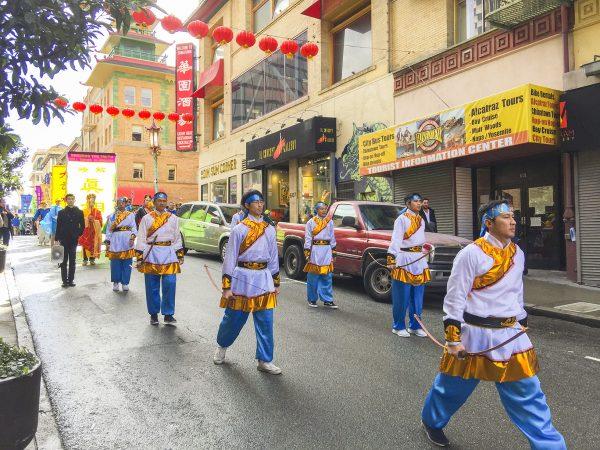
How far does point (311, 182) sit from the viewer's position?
763 inches

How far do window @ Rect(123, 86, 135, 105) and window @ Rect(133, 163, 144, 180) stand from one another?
5.93 meters

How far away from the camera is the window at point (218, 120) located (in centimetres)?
2741

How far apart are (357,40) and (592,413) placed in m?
15.6

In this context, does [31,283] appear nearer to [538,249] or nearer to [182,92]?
[538,249]

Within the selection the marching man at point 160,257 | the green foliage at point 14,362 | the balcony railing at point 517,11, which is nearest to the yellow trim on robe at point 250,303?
the green foliage at point 14,362

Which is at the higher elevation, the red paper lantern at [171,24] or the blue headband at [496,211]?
the red paper lantern at [171,24]

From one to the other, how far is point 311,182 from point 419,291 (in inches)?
509

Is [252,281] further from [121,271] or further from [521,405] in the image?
[121,271]

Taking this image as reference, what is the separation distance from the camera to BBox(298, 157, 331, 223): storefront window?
60.7ft

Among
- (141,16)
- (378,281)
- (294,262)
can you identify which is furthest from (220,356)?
(294,262)

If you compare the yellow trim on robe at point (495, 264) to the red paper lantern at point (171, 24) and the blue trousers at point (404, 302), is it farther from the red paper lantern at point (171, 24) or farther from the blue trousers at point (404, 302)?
the red paper lantern at point (171, 24)

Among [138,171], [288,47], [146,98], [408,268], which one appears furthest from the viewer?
[146,98]

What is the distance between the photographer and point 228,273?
505cm

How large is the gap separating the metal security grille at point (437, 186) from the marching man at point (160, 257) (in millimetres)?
8424
